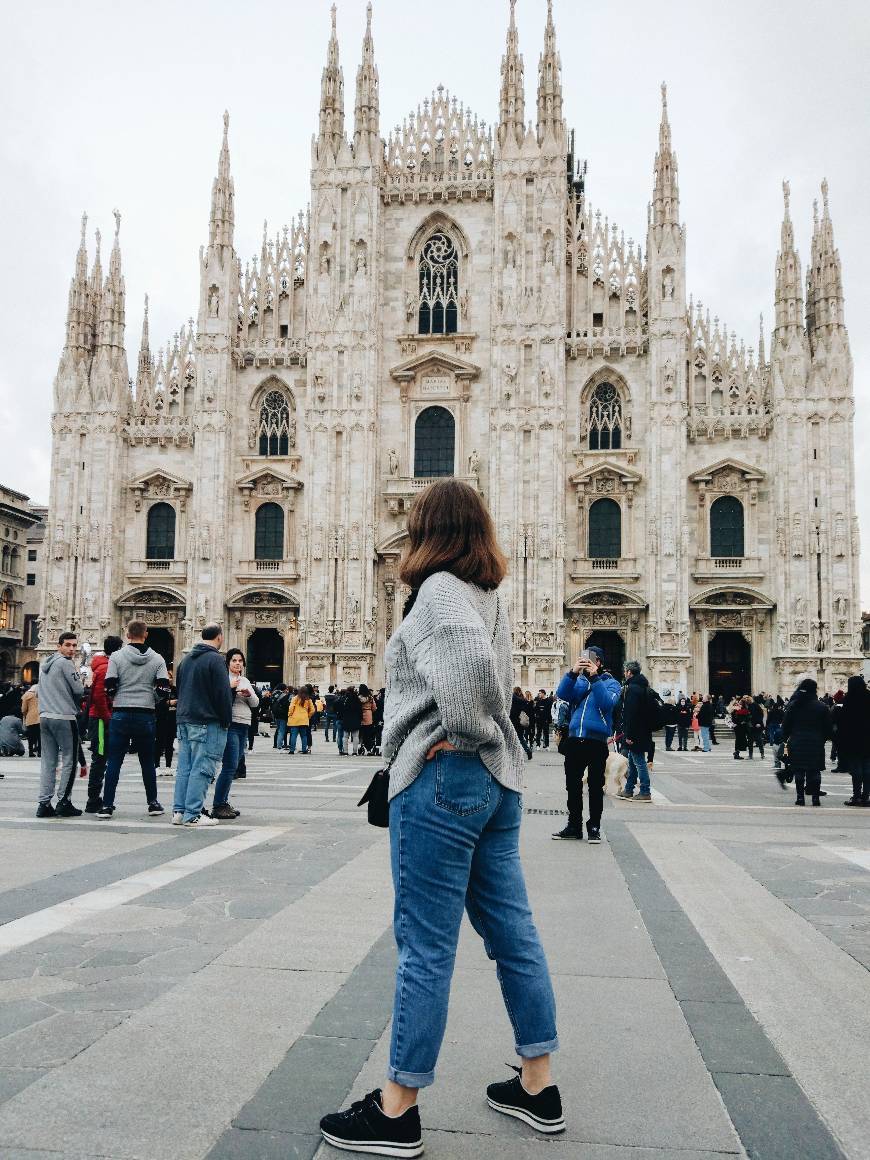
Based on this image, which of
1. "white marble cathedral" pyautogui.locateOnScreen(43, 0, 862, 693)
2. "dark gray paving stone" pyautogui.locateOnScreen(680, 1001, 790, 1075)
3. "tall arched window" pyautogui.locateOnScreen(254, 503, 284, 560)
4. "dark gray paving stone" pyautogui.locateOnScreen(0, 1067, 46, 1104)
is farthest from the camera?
"tall arched window" pyautogui.locateOnScreen(254, 503, 284, 560)

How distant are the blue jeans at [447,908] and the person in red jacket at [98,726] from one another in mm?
6870

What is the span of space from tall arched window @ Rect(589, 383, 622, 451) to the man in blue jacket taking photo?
26.6m

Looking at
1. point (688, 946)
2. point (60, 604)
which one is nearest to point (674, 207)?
point (60, 604)

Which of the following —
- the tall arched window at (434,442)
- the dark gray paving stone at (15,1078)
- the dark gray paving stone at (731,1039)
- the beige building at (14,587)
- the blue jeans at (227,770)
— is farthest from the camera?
the beige building at (14,587)

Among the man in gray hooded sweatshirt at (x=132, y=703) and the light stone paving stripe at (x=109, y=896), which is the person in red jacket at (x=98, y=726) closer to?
the man in gray hooded sweatshirt at (x=132, y=703)

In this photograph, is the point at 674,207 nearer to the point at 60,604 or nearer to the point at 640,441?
the point at 640,441

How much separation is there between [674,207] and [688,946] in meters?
33.2

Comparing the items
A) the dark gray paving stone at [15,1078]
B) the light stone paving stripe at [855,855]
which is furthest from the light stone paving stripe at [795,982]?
the dark gray paving stone at [15,1078]

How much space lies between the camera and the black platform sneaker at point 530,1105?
280 centimetres

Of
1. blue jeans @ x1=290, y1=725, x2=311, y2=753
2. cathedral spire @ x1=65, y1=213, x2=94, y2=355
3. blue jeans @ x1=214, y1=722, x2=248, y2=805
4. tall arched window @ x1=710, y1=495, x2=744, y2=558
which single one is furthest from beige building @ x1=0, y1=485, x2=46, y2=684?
blue jeans @ x1=214, y1=722, x2=248, y2=805

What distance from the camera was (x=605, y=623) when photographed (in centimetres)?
3381

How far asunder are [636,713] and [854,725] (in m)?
2.63

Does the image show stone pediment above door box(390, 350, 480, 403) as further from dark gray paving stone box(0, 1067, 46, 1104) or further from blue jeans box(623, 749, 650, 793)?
dark gray paving stone box(0, 1067, 46, 1104)

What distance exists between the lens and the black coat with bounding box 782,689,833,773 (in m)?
12.0
